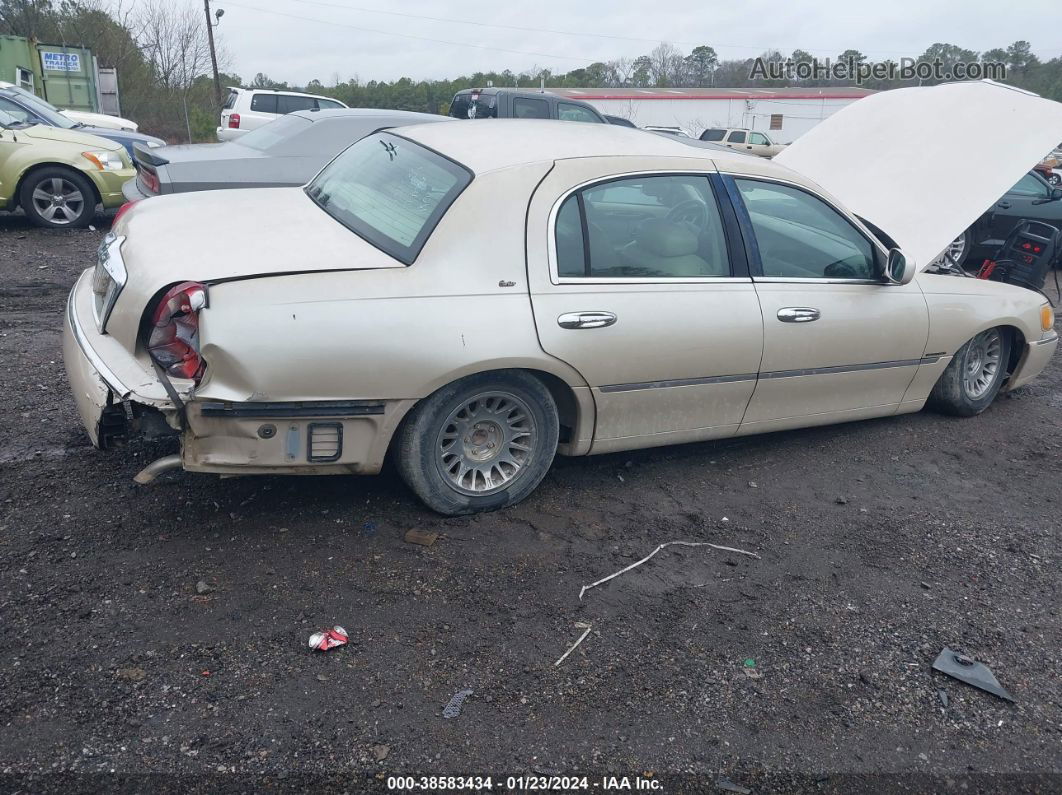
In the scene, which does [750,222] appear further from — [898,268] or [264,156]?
[264,156]

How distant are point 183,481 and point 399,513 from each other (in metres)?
1.04

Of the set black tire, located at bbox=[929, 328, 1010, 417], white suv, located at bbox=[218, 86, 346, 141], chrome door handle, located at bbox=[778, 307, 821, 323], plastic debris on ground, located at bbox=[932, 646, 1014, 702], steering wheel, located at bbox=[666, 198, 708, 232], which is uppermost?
white suv, located at bbox=[218, 86, 346, 141]

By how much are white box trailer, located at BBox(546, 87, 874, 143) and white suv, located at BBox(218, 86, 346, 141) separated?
97.3 ft

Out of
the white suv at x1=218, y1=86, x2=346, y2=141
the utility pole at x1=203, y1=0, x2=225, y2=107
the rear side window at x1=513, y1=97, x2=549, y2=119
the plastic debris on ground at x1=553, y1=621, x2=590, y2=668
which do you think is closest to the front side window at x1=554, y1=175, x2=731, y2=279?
the plastic debris on ground at x1=553, y1=621, x2=590, y2=668

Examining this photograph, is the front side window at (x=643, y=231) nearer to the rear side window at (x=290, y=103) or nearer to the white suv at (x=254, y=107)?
the white suv at (x=254, y=107)

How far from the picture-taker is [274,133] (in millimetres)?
8539

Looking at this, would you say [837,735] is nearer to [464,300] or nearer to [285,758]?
[285,758]

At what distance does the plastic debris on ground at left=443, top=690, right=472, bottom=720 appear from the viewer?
9.24 ft

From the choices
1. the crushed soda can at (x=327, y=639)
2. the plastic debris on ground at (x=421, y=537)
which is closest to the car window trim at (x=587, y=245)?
the plastic debris on ground at (x=421, y=537)

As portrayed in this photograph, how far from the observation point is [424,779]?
8.46 feet

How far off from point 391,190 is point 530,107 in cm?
1037

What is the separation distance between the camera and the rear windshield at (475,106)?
1410 cm

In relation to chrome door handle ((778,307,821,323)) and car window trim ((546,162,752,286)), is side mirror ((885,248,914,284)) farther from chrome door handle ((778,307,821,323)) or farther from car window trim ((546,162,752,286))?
car window trim ((546,162,752,286))

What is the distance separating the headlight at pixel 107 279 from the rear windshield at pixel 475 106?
9992 mm
